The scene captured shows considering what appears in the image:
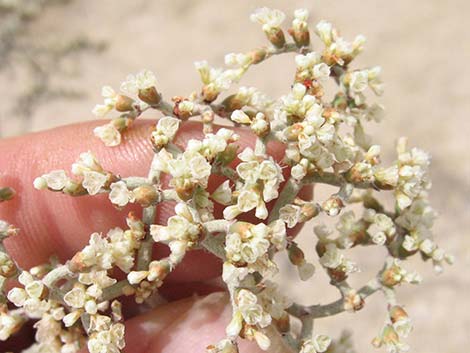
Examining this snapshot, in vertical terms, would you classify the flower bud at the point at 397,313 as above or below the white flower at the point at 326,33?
below

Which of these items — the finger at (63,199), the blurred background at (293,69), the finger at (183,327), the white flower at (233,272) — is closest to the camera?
the white flower at (233,272)

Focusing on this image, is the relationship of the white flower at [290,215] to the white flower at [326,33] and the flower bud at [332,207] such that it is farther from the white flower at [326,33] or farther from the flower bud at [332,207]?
the white flower at [326,33]

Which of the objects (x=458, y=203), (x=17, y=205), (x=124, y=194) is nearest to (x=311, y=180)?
(x=124, y=194)

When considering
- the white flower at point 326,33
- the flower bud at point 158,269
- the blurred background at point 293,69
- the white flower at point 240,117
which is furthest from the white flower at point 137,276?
the blurred background at point 293,69

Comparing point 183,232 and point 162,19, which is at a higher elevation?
point 183,232

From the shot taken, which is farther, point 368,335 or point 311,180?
point 368,335

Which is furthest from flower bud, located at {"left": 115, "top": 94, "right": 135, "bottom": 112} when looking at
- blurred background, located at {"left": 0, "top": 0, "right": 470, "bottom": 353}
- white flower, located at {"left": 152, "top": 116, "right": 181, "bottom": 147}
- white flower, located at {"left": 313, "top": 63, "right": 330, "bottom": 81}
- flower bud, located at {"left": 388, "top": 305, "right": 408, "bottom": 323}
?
blurred background, located at {"left": 0, "top": 0, "right": 470, "bottom": 353}

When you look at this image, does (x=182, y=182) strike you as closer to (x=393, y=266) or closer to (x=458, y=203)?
(x=393, y=266)
